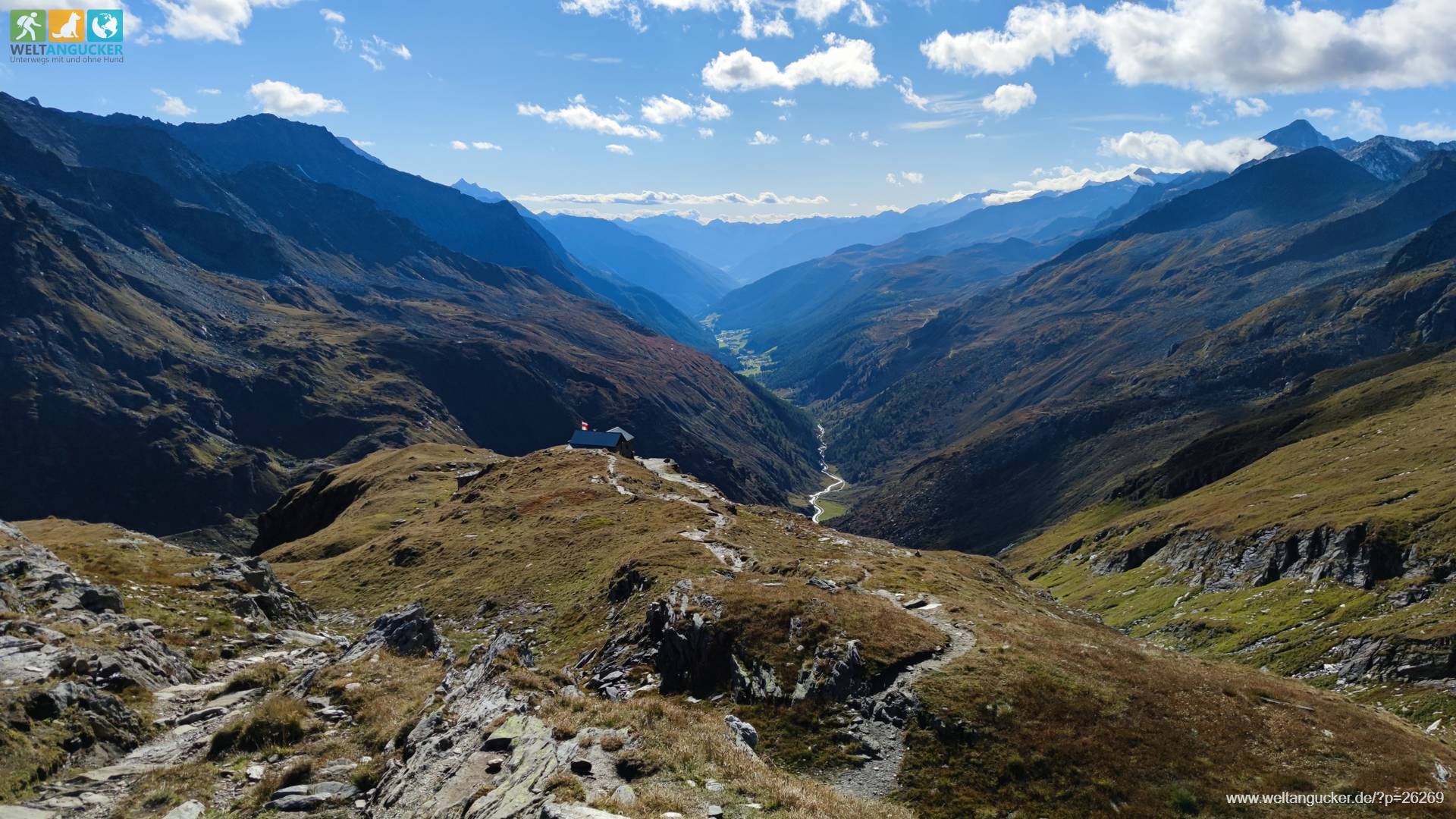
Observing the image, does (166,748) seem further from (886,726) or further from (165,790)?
(886,726)

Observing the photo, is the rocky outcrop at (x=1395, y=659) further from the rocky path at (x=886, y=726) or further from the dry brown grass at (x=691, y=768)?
the dry brown grass at (x=691, y=768)

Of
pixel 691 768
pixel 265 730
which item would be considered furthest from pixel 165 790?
pixel 691 768

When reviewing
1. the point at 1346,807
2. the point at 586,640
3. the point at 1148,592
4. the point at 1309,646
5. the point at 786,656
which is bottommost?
the point at 1148,592

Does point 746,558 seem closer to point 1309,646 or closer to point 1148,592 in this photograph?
point 1309,646

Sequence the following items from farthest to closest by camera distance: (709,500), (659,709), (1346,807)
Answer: (709,500)
(659,709)
(1346,807)

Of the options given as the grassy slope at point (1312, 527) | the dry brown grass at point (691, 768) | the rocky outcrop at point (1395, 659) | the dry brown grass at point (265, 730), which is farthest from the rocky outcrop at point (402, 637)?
the rocky outcrop at point (1395, 659)

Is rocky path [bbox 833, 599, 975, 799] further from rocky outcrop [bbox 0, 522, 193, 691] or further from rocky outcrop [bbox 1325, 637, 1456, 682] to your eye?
rocky outcrop [bbox 1325, 637, 1456, 682]

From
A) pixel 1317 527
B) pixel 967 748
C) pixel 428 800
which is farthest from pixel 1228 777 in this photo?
pixel 1317 527
